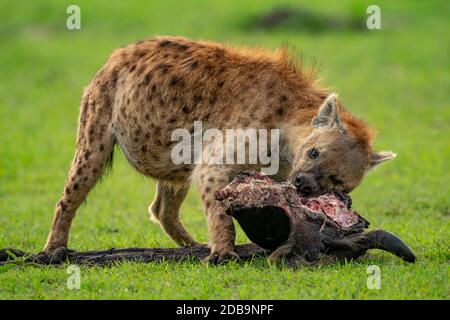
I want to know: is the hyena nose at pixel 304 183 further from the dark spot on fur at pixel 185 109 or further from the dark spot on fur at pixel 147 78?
the dark spot on fur at pixel 147 78

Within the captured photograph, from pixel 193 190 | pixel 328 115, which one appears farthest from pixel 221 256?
pixel 193 190

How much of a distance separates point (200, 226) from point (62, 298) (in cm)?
324

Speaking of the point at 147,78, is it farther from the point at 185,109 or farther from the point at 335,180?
the point at 335,180

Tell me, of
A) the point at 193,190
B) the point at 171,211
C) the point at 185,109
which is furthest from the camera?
the point at 193,190

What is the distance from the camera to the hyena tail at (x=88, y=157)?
6.64 meters

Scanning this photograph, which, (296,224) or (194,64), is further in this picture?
(194,64)

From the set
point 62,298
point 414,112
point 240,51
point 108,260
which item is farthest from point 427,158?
point 62,298

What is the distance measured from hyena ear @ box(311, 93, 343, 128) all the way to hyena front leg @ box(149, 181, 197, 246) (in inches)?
61.5

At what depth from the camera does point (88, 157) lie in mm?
6637

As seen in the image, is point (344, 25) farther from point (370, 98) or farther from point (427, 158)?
point (427, 158)

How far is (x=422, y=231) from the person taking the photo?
7184mm

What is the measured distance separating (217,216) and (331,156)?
0.82 metres

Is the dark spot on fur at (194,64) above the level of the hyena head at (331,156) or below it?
above

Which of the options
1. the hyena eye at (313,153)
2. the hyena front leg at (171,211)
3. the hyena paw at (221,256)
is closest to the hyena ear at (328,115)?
the hyena eye at (313,153)
